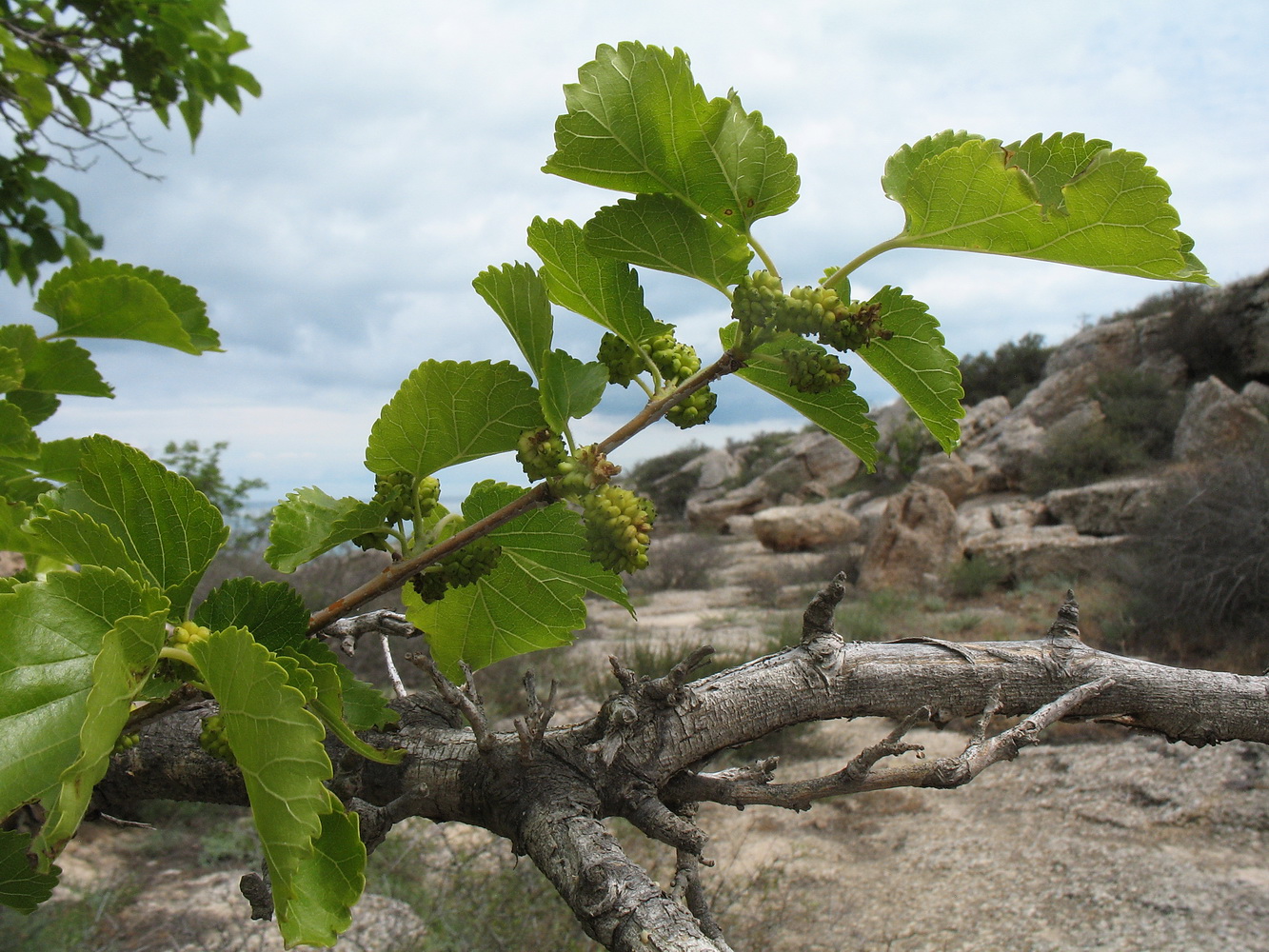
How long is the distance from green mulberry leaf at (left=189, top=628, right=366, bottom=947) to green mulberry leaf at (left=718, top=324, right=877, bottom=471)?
1.24 ft

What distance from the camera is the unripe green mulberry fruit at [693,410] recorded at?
0.58 metres

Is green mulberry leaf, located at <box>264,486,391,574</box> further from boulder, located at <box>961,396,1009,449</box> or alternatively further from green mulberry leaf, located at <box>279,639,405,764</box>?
boulder, located at <box>961,396,1009,449</box>

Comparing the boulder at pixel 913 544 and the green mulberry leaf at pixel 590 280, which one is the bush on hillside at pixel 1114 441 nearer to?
the boulder at pixel 913 544

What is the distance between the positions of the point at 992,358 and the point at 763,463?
7.90m

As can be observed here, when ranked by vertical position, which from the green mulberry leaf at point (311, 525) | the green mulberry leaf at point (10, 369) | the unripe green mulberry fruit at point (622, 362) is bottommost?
the green mulberry leaf at point (311, 525)

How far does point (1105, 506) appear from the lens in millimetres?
11453

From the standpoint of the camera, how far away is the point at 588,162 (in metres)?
0.56

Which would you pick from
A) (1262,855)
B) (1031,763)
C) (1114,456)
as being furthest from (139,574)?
(1114,456)

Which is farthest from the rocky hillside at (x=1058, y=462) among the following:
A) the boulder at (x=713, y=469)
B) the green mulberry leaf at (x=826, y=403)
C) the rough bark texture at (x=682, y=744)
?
the green mulberry leaf at (x=826, y=403)

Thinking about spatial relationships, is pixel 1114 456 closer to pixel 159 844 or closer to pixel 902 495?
pixel 902 495

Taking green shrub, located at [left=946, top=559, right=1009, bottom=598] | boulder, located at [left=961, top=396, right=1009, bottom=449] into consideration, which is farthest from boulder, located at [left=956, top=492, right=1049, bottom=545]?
boulder, located at [left=961, top=396, right=1009, bottom=449]

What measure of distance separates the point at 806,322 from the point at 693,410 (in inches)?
4.1

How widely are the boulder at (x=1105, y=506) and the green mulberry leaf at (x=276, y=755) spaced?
37.5 ft

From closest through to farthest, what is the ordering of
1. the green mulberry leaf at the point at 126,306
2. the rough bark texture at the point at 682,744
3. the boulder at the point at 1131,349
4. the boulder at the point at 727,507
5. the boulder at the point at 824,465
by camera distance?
1. the rough bark texture at the point at 682,744
2. the green mulberry leaf at the point at 126,306
3. the boulder at the point at 1131,349
4. the boulder at the point at 727,507
5. the boulder at the point at 824,465
